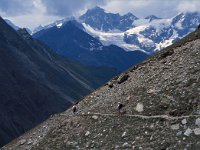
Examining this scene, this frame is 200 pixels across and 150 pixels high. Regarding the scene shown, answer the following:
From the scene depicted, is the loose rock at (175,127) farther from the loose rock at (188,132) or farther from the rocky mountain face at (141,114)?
the loose rock at (188,132)

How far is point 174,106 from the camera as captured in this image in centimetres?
2239

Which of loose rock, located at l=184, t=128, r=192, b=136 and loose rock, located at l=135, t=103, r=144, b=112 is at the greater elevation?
loose rock, located at l=135, t=103, r=144, b=112

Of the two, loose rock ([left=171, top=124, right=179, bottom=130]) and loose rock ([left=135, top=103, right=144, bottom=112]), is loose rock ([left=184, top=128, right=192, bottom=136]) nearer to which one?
loose rock ([left=171, top=124, right=179, bottom=130])

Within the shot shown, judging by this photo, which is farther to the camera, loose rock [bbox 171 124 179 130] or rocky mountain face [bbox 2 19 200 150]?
rocky mountain face [bbox 2 19 200 150]

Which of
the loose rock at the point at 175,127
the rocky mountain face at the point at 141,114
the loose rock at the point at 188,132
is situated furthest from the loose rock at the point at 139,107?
the loose rock at the point at 188,132

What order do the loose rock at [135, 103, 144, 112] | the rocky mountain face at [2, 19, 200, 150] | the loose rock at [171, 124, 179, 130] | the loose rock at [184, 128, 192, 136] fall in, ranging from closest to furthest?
the loose rock at [184, 128, 192, 136] → the loose rock at [171, 124, 179, 130] → the rocky mountain face at [2, 19, 200, 150] → the loose rock at [135, 103, 144, 112]

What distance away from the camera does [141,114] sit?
75.5ft

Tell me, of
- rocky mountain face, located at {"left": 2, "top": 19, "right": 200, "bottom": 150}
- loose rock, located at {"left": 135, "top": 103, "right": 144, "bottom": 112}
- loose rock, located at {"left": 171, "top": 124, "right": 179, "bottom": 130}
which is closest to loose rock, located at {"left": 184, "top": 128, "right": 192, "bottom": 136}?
rocky mountain face, located at {"left": 2, "top": 19, "right": 200, "bottom": 150}

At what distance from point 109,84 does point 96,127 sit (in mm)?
5523

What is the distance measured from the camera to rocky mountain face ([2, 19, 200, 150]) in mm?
21172

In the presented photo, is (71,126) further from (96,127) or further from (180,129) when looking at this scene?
(180,129)

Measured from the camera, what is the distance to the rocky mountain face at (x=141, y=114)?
21.2 metres

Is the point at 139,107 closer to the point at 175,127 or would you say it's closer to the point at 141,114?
the point at 141,114

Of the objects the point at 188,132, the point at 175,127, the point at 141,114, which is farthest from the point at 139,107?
the point at 188,132
